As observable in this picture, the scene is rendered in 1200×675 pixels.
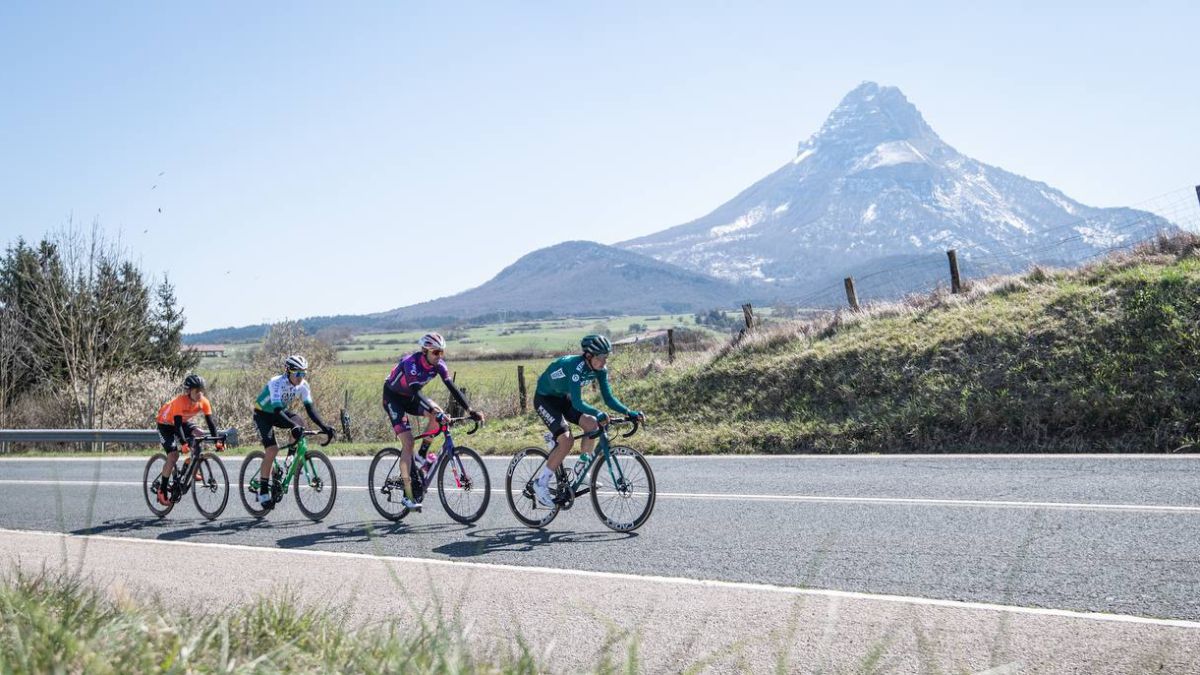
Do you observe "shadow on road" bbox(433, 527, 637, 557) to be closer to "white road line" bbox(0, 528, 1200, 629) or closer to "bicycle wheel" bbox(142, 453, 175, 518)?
"white road line" bbox(0, 528, 1200, 629)

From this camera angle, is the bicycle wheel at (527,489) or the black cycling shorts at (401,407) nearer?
the bicycle wheel at (527,489)

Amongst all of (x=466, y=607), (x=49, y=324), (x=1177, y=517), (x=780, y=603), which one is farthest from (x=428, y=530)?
(x=49, y=324)

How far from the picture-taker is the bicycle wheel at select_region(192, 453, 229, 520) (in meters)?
12.0

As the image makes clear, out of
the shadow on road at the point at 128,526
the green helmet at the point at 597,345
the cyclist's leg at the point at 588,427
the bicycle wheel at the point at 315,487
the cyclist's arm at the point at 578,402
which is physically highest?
the green helmet at the point at 597,345

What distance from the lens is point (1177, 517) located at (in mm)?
8250

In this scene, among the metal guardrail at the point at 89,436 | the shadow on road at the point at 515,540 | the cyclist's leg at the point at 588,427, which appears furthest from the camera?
the metal guardrail at the point at 89,436

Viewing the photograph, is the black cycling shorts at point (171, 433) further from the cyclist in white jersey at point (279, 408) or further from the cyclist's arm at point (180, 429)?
the cyclist in white jersey at point (279, 408)

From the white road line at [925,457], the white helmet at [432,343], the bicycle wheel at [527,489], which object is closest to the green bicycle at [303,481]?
the white helmet at [432,343]

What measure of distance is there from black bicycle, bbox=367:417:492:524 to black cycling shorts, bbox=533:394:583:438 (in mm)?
803

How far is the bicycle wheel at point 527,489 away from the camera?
10039mm

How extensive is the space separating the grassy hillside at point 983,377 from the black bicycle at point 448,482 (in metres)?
6.35

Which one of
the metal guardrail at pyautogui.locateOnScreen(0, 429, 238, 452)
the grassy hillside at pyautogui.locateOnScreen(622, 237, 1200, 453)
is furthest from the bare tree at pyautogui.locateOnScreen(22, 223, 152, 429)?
the grassy hillside at pyautogui.locateOnScreen(622, 237, 1200, 453)

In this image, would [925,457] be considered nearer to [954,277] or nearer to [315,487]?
[315,487]

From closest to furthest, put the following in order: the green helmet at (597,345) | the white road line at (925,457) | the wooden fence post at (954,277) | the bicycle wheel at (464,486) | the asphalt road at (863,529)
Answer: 1. the asphalt road at (863,529)
2. the green helmet at (597,345)
3. the bicycle wheel at (464,486)
4. the white road line at (925,457)
5. the wooden fence post at (954,277)
